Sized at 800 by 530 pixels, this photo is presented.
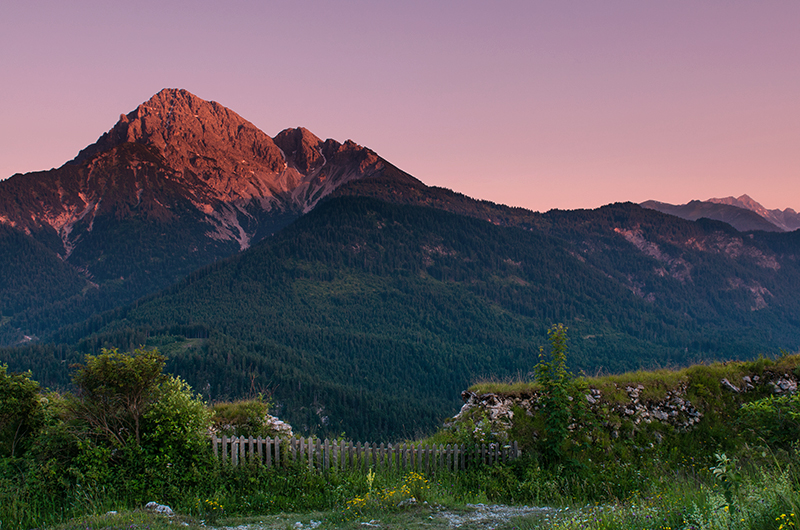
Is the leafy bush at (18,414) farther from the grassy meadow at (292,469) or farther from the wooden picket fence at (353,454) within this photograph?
the wooden picket fence at (353,454)

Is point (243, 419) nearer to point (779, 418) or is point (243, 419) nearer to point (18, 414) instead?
point (18, 414)

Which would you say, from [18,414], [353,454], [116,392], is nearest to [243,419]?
[353,454]

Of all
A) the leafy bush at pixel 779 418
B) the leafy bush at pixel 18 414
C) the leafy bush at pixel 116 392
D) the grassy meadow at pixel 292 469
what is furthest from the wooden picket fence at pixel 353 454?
the leafy bush at pixel 779 418

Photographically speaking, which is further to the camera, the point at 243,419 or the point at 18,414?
the point at 243,419

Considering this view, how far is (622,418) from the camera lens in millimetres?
14078

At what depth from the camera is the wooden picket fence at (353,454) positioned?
39.9 ft

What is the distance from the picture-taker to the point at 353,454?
12664 mm

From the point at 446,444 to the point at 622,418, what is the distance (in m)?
5.79

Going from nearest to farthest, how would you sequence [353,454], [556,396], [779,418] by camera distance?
[779,418], [556,396], [353,454]

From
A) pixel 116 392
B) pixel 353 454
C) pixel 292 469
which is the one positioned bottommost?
pixel 292 469

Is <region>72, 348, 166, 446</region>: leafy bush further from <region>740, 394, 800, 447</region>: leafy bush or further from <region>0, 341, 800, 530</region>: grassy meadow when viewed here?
<region>740, 394, 800, 447</region>: leafy bush

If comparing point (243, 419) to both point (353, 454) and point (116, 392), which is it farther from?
point (116, 392)

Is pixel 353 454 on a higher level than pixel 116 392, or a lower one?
lower

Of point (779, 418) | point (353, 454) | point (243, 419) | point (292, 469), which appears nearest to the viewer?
point (779, 418)
